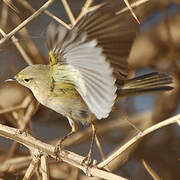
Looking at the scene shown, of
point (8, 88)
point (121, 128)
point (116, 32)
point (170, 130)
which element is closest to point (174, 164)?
point (170, 130)

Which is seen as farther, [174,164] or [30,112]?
[174,164]

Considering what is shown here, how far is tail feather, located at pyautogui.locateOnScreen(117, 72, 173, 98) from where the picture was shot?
163cm

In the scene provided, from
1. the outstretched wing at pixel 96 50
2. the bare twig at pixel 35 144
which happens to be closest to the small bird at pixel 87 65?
the outstretched wing at pixel 96 50

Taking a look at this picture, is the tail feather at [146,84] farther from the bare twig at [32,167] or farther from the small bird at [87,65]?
the bare twig at [32,167]

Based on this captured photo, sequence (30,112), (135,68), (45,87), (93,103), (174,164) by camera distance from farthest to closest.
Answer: (135,68) → (174,164) → (30,112) → (45,87) → (93,103)

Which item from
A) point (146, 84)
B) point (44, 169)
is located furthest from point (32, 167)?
point (146, 84)

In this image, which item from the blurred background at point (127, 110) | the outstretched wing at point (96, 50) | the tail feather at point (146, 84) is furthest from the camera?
the blurred background at point (127, 110)

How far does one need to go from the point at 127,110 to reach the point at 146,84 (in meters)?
0.73

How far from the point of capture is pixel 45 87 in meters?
1.58

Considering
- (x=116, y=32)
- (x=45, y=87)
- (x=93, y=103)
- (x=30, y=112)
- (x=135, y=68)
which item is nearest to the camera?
(x=116, y=32)

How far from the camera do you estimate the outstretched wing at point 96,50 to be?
3.92ft

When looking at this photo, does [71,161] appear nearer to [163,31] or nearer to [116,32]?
[116,32]

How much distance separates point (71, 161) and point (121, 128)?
121cm

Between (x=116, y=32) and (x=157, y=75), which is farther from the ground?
(x=116, y=32)
